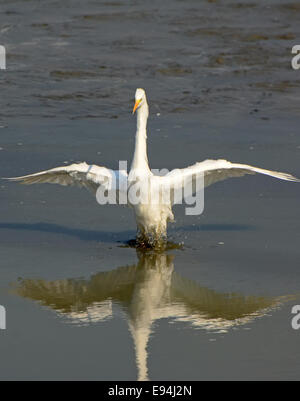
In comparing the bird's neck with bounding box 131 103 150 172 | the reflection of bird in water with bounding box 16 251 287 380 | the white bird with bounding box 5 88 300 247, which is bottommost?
the reflection of bird in water with bounding box 16 251 287 380

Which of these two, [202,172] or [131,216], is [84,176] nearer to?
[131,216]

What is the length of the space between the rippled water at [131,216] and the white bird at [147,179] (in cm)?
31

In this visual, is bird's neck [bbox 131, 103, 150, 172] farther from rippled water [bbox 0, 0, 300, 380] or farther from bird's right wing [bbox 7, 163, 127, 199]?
rippled water [bbox 0, 0, 300, 380]

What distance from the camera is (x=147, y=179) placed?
9.84 m

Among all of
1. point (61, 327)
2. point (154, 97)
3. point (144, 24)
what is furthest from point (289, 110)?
point (61, 327)

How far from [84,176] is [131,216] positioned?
1043 millimetres

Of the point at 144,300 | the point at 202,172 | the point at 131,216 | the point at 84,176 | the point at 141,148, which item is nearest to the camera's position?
the point at 144,300

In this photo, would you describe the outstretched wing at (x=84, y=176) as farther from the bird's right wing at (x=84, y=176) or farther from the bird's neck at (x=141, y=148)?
the bird's neck at (x=141, y=148)

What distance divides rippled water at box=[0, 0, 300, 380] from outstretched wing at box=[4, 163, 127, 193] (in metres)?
0.48

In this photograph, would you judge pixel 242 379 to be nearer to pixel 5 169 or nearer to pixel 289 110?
pixel 5 169

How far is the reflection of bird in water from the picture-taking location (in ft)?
26.9

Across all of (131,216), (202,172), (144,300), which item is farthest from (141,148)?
(144,300)

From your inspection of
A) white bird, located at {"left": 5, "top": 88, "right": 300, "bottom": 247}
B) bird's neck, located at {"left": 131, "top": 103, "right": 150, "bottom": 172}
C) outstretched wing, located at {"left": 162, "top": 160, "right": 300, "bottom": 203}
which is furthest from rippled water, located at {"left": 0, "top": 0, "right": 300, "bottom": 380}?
bird's neck, located at {"left": 131, "top": 103, "right": 150, "bottom": 172}

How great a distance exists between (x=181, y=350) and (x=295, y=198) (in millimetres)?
4336
